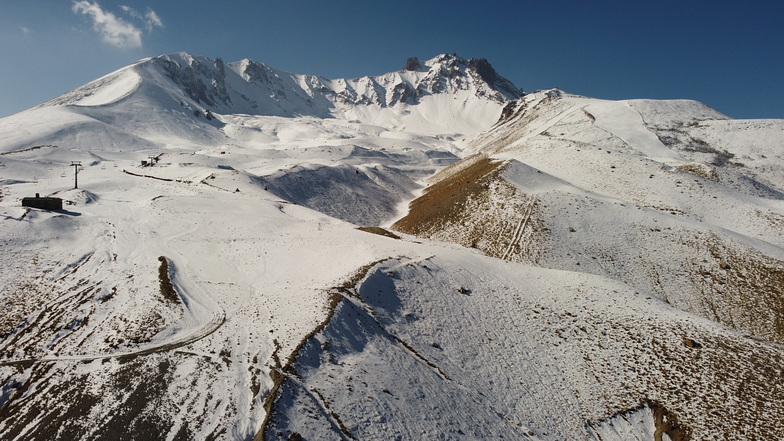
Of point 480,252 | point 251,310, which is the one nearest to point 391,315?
point 251,310

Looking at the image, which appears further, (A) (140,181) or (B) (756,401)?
(A) (140,181)

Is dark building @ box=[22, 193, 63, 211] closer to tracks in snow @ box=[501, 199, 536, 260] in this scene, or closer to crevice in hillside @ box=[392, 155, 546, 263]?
crevice in hillside @ box=[392, 155, 546, 263]

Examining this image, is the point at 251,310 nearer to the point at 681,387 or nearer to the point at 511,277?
the point at 511,277

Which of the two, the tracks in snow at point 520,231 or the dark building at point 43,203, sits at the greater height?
the tracks in snow at point 520,231

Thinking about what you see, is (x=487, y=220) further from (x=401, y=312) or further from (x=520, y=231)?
(x=401, y=312)

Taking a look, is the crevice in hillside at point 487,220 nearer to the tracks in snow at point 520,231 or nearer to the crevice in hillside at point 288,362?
the tracks in snow at point 520,231

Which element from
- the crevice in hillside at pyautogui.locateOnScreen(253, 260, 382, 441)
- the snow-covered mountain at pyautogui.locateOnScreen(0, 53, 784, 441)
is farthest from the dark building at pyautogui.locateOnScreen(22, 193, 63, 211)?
the crevice in hillside at pyautogui.locateOnScreen(253, 260, 382, 441)

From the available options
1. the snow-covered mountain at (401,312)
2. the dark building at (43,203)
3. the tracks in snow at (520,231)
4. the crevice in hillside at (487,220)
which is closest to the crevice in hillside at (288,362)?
the snow-covered mountain at (401,312)
